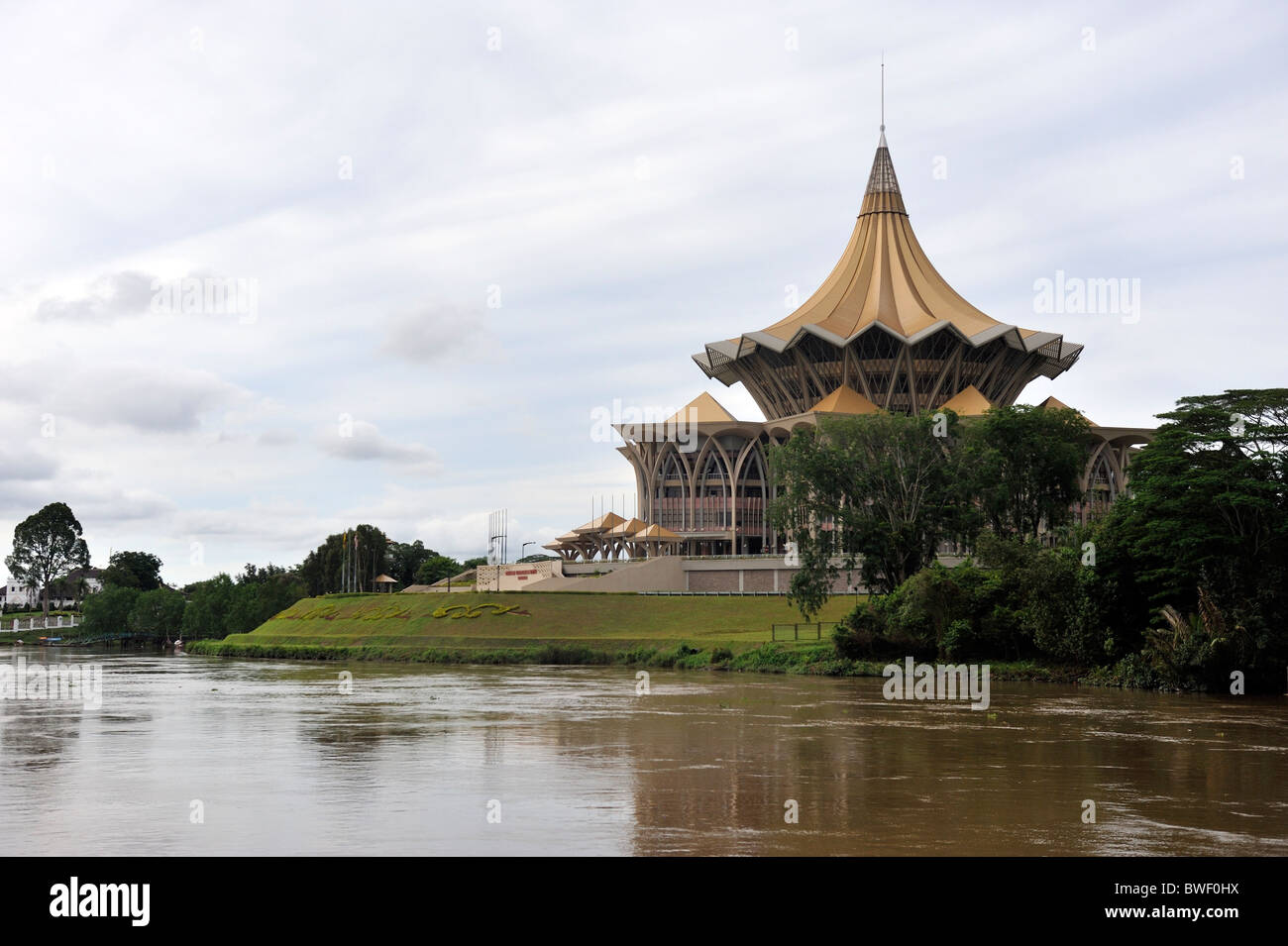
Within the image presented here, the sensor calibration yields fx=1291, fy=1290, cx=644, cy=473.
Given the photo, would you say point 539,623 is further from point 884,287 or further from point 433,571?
point 433,571

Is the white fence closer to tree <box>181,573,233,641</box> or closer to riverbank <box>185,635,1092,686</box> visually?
tree <box>181,573,233,641</box>

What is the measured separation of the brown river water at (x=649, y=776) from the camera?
1495 centimetres

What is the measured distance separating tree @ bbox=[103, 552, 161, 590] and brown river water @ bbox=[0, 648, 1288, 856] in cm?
12561

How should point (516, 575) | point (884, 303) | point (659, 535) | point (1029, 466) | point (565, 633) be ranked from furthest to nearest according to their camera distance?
point (884, 303) < point (659, 535) < point (516, 575) < point (565, 633) < point (1029, 466)

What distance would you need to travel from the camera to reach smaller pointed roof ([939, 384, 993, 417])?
318ft

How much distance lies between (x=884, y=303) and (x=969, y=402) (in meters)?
10.8

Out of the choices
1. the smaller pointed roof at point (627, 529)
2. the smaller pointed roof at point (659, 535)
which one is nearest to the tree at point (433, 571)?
the smaller pointed roof at point (627, 529)

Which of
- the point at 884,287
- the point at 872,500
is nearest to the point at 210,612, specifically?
the point at 884,287

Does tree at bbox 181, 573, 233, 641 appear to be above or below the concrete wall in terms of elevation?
below

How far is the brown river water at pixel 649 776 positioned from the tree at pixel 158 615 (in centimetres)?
7869

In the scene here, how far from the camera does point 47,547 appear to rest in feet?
530

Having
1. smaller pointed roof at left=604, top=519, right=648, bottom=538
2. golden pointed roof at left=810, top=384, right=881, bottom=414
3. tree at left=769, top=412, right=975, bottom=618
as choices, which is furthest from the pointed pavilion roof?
tree at left=769, top=412, right=975, bottom=618
